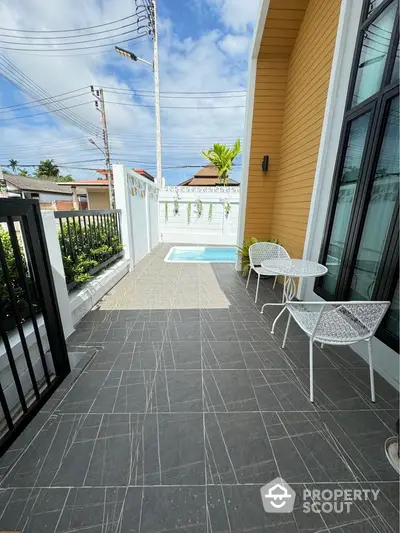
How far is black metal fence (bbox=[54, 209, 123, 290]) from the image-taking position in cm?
294

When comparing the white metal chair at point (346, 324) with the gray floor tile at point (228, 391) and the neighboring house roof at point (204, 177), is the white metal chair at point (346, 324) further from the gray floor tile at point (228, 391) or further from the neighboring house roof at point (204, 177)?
the neighboring house roof at point (204, 177)

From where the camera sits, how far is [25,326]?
2.04 metres

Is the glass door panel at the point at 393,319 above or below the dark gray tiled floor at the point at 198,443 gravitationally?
above

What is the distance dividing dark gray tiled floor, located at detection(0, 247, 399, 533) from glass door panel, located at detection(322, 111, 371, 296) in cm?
107

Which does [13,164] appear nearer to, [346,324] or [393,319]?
[346,324]

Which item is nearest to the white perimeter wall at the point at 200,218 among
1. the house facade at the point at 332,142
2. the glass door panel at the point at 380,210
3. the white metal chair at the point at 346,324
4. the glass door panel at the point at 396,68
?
the house facade at the point at 332,142

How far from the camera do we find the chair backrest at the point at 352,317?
5.30ft

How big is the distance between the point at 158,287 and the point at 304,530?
3489mm

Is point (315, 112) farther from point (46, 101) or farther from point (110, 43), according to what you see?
point (46, 101)

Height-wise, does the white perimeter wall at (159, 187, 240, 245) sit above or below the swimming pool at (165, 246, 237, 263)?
above

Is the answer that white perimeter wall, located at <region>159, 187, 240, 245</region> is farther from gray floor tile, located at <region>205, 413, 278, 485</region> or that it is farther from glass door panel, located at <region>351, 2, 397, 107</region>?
gray floor tile, located at <region>205, 413, 278, 485</region>

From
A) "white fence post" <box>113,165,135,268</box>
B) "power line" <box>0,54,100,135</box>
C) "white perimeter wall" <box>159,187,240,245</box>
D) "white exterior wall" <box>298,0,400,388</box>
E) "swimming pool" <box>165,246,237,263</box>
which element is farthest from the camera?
"power line" <box>0,54,100,135</box>

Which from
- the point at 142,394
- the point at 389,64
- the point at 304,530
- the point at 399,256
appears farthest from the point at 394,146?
the point at 142,394

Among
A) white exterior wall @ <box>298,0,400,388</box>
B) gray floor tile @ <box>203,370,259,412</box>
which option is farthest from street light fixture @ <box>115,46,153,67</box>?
gray floor tile @ <box>203,370,259,412</box>
